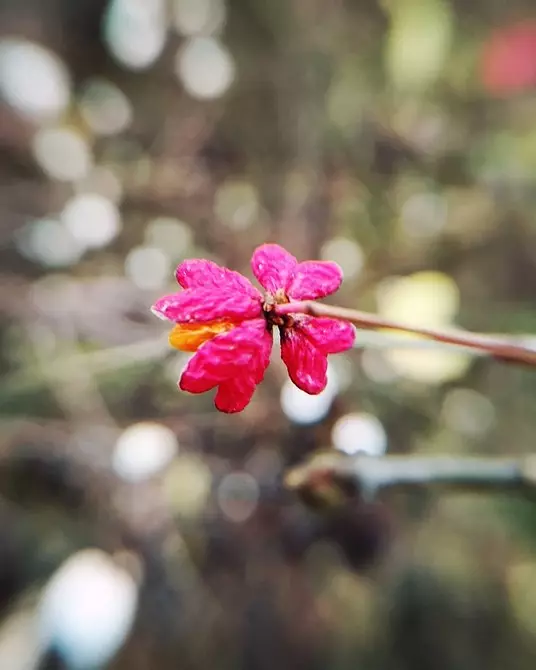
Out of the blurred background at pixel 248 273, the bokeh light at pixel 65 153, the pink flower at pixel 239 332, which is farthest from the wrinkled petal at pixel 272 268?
the bokeh light at pixel 65 153

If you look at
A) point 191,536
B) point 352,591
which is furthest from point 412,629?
point 191,536

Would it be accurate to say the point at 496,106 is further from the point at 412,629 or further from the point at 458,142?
the point at 412,629

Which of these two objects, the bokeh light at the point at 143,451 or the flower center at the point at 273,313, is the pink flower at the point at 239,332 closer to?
the flower center at the point at 273,313

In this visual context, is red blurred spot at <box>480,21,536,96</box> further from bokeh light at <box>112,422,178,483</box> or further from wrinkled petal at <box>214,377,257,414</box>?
wrinkled petal at <box>214,377,257,414</box>

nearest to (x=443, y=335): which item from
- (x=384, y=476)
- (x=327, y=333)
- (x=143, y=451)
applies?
(x=327, y=333)

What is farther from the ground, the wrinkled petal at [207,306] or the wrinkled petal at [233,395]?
the wrinkled petal at [207,306]

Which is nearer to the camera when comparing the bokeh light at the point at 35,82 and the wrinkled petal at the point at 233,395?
the wrinkled petal at the point at 233,395

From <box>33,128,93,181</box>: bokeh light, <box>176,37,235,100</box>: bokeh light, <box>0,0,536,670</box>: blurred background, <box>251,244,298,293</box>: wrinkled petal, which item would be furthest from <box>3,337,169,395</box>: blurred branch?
<box>251,244,298,293</box>: wrinkled petal

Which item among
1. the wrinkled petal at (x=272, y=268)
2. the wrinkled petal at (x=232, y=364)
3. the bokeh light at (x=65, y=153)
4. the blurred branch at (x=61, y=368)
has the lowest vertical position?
the blurred branch at (x=61, y=368)

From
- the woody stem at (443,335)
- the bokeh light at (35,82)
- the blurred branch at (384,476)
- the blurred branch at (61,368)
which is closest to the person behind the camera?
the woody stem at (443,335)
